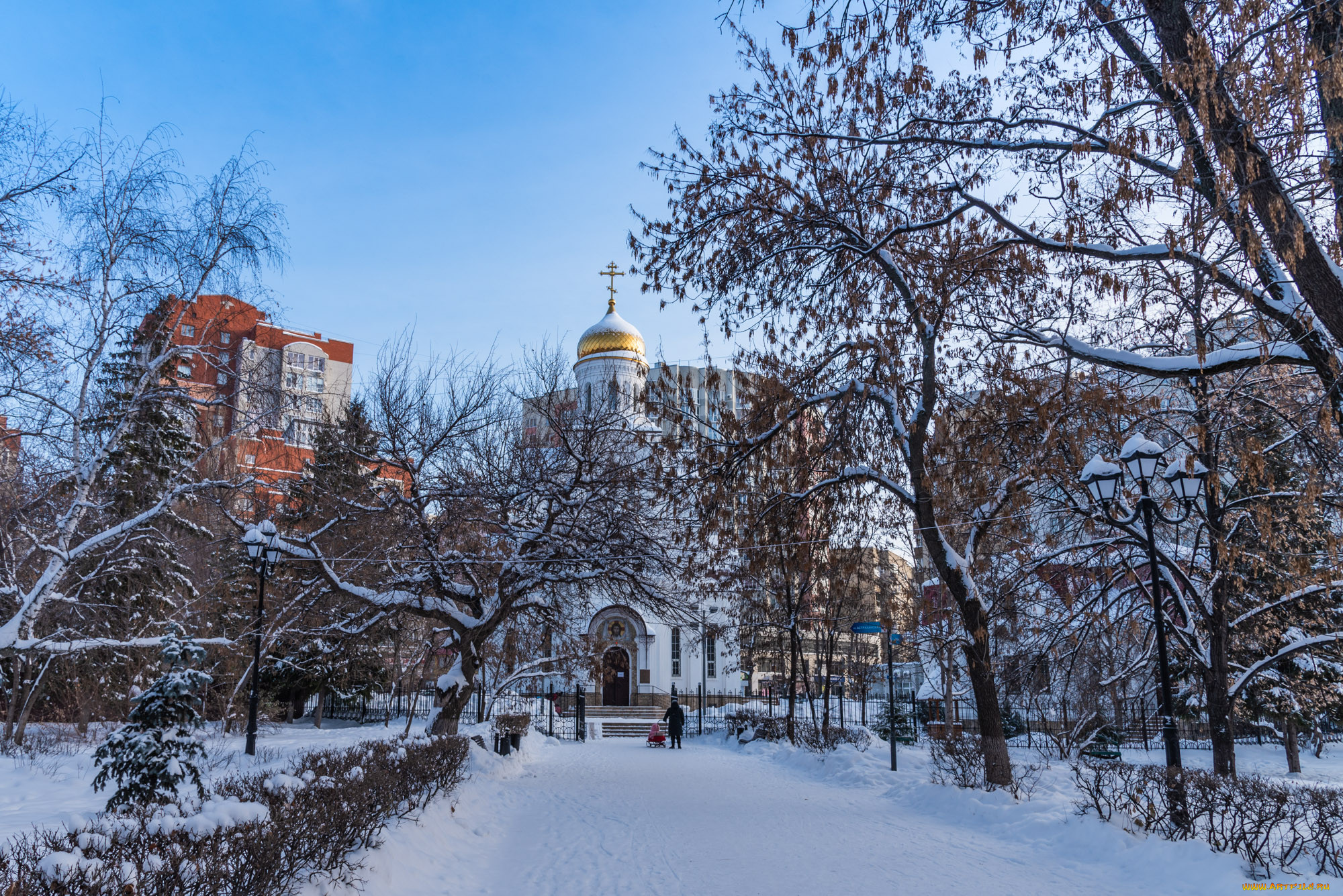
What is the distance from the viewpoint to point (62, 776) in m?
11.3

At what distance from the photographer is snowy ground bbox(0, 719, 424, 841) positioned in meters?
7.91

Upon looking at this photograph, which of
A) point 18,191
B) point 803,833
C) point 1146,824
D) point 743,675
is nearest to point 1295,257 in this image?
point 1146,824

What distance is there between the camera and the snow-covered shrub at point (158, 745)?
22.1 ft

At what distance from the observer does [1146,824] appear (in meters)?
7.52

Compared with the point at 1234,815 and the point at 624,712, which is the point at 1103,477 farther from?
the point at 624,712

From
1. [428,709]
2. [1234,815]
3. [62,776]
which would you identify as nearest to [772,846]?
[1234,815]

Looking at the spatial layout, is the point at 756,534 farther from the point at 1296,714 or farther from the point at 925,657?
the point at 925,657

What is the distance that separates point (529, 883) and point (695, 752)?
17430 millimetres

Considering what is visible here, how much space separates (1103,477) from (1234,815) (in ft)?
11.3

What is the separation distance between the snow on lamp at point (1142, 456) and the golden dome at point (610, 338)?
36.6 meters

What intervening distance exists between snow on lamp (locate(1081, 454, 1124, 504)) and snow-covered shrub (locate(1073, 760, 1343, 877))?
2.78m

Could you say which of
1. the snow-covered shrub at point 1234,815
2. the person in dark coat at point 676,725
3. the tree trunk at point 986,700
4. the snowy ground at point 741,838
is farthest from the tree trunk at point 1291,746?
the person in dark coat at point 676,725

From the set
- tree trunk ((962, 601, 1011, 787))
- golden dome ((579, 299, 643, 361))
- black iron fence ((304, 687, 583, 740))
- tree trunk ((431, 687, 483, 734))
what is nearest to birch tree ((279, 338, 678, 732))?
tree trunk ((431, 687, 483, 734))

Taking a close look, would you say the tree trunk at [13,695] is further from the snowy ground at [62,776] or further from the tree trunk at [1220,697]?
the tree trunk at [1220,697]
